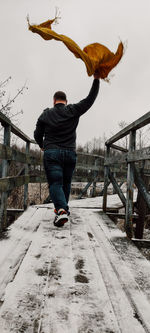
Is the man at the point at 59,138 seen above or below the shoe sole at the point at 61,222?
above

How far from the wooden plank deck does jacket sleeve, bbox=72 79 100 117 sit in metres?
1.46

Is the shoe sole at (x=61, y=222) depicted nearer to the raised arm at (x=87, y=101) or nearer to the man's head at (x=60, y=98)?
the raised arm at (x=87, y=101)

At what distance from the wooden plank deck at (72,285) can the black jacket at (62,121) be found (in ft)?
3.73

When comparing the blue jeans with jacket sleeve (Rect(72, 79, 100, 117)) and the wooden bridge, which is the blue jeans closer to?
the wooden bridge

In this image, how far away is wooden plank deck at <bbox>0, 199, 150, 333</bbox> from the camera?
1060 mm

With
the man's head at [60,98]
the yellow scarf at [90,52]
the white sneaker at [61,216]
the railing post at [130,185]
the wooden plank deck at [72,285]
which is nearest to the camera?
the wooden plank deck at [72,285]

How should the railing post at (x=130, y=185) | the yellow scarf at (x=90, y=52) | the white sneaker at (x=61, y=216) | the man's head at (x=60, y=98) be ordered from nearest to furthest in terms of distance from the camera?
the yellow scarf at (x=90, y=52)
the white sneaker at (x=61, y=216)
the railing post at (x=130, y=185)
the man's head at (x=60, y=98)

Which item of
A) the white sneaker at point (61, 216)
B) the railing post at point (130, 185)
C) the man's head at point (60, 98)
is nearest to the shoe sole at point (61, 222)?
the white sneaker at point (61, 216)

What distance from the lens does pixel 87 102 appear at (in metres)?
2.79

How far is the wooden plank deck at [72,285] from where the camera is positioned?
1.06 meters

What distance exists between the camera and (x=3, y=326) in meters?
1.01

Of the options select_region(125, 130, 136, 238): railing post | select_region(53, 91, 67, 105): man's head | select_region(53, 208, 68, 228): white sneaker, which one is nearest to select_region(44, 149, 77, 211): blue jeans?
select_region(53, 208, 68, 228): white sneaker

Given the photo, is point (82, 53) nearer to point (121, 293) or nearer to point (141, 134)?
point (121, 293)

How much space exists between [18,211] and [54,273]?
2971 millimetres
